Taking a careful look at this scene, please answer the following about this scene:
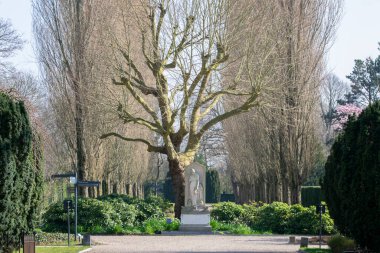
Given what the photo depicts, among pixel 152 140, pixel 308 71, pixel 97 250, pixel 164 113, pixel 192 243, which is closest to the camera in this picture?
pixel 97 250

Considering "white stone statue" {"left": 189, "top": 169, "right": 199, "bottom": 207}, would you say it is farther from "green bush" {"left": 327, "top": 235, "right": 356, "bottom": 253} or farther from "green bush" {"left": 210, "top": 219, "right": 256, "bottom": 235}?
"green bush" {"left": 327, "top": 235, "right": 356, "bottom": 253}

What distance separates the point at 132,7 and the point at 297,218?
11.5 m

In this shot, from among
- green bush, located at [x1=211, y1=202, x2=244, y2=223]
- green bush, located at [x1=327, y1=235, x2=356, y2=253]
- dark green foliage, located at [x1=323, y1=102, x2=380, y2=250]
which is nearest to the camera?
dark green foliage, located at [x1=323, y1=102, x2=380, y2=250]

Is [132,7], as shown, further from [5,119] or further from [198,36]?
[5,119]

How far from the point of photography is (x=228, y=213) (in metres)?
41.3

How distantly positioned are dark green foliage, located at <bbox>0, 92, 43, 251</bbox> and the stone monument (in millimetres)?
15687

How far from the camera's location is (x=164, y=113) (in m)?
38.2

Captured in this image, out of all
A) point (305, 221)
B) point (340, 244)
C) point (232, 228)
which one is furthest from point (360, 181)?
point (232, 228)

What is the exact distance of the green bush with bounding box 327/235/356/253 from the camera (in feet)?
76.9

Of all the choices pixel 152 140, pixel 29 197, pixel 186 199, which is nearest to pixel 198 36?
pixel 186 199

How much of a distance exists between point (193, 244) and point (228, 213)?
1244 cm

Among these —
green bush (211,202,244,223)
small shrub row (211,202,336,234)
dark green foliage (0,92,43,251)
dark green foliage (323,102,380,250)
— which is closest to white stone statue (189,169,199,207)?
small shrub row (211,202,336,234)

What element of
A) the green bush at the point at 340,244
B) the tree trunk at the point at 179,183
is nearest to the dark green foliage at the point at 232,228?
the tree trunk at the point at 179,183

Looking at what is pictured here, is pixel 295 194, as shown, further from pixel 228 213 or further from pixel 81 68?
pixel 81 68
